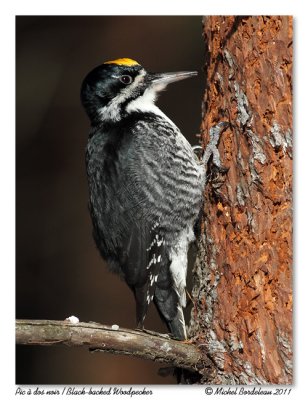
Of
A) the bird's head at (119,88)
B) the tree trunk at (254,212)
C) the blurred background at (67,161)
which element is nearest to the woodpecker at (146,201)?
the bird's head at (119,88)

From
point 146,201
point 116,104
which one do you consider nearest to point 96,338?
point 146,201

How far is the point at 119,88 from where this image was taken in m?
3.23

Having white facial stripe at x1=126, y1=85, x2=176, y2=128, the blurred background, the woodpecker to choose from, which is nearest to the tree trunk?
the woodpecker

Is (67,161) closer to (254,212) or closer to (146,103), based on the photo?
(146,103)

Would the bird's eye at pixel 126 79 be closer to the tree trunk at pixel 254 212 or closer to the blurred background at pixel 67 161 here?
the tree trunk at pixel 254 212

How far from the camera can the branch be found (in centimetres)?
249

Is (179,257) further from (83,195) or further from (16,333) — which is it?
(83,195)

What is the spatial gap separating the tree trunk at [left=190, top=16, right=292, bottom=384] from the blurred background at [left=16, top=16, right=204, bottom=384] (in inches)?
70.8

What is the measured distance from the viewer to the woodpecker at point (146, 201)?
3064 millimetres

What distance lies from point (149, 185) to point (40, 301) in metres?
2.00

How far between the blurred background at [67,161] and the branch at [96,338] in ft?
6.21
